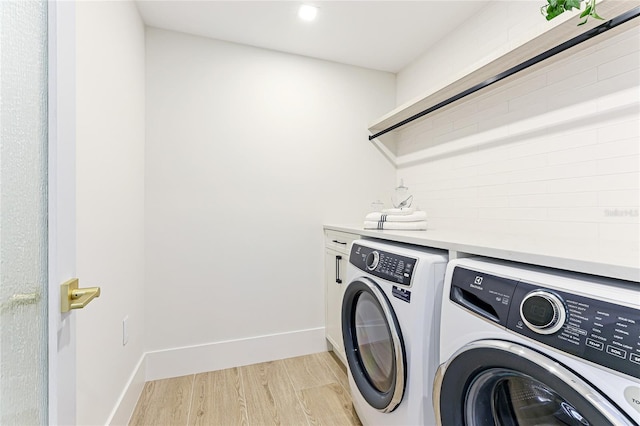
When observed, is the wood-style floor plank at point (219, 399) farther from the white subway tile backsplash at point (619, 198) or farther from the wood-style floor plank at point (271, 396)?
the white subway tile backsplash at point (619, 198)

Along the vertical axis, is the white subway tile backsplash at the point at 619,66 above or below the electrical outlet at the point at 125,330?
above

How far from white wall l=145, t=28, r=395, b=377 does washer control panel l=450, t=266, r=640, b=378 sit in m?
1.63

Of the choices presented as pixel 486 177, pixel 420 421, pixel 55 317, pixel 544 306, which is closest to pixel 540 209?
pixel 486 177

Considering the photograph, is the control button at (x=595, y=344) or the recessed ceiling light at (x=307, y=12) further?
the recessed ceiling light at (x=307, y=12)

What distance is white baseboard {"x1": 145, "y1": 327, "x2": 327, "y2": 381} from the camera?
6.47 ft

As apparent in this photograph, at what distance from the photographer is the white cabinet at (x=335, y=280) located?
199cm

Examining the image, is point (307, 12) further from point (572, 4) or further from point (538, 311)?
point (538, 311)

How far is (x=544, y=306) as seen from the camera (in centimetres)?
67

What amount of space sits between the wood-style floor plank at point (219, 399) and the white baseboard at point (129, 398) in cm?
32

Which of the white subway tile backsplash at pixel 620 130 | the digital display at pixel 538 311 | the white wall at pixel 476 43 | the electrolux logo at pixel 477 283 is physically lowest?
Answer: the digital display at pixel 538 311

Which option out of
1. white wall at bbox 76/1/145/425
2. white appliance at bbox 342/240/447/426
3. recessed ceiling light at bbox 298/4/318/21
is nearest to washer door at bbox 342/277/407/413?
white appliance at bbox 342/240/447/426

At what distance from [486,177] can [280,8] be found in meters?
1.67

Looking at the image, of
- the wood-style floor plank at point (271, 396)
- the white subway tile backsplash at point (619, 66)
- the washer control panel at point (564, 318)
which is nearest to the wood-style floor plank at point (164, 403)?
the wood-style floor plank at point (271, 396)

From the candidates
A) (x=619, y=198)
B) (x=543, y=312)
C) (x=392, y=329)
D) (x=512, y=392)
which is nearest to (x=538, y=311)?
(x=543, y=312)
